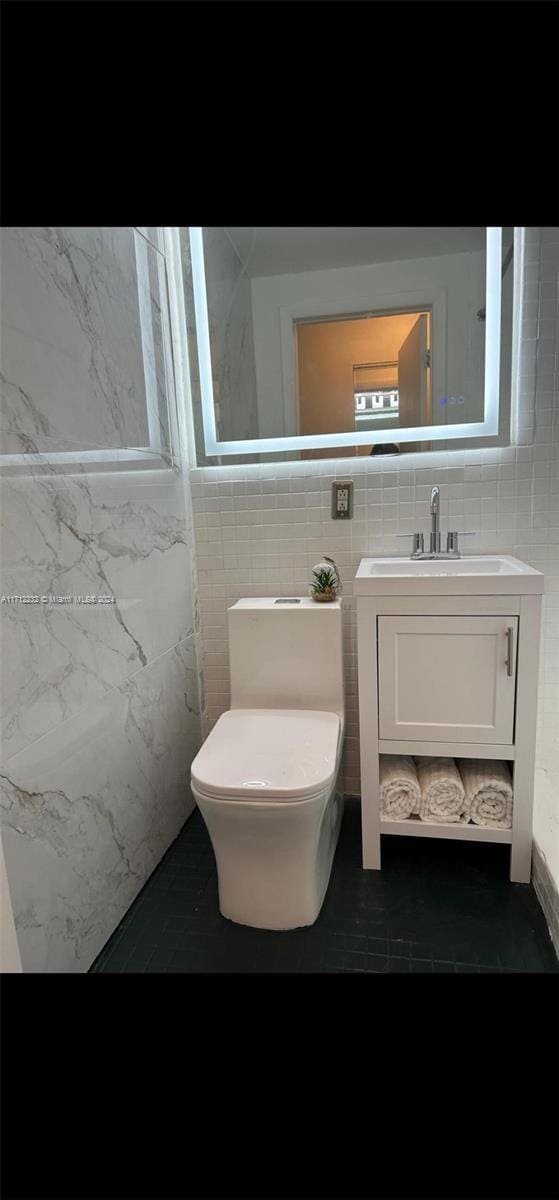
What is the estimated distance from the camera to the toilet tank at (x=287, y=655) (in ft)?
5.60

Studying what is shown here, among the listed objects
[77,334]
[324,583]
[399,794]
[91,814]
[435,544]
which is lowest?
[399,794]

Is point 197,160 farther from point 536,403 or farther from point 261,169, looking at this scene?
point 536,403

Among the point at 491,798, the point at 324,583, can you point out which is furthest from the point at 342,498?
the point at 491,798

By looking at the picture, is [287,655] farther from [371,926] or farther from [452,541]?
[371,926]

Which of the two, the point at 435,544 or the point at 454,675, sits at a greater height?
the point at 435,544

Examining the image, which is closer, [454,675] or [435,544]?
[454,675]

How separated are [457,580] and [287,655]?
580mm

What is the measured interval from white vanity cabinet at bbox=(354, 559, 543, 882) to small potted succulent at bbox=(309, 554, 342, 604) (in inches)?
11.7

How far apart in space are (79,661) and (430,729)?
92 cm

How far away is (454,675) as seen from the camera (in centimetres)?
147

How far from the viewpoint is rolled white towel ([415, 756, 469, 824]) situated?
153 cm

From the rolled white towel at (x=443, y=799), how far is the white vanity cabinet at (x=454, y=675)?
27 millimetres

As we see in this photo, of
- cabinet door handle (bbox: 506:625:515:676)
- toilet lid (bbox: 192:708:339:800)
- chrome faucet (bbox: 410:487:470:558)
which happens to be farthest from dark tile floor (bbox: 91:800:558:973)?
chrome faucet (bbox: 410:487:470:558)
